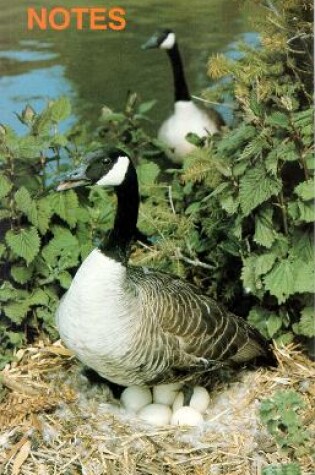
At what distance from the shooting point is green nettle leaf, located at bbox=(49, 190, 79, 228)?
3.35m

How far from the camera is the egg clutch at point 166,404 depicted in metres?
3.08

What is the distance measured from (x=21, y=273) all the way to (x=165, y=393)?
74cm

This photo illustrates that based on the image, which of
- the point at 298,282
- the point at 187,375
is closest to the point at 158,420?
the point at 187,375

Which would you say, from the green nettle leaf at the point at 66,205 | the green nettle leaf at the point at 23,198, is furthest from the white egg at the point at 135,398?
the green nettle leaf at the point at 23,198

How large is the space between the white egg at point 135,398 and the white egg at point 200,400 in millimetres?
167

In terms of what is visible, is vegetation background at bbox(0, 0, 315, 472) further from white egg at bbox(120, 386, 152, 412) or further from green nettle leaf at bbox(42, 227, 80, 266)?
white egg at bbox(120, 386, 152, 412)

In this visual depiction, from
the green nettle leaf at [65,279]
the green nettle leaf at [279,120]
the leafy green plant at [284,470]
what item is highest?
the green nettle leaf at [279,120]

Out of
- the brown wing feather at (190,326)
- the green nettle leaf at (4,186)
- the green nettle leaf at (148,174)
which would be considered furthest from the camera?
the green nettle leaf at (148,174)

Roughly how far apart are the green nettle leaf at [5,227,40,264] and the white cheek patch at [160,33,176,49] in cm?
200

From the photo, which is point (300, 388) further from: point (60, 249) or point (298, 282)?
point (60, 249)

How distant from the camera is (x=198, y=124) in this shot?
184 inches

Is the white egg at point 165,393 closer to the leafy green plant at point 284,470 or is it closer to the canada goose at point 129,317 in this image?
the canada goose at point 129,317

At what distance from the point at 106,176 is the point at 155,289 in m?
0.48

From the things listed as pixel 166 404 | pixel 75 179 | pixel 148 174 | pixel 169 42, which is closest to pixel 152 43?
pixel 169 42
